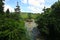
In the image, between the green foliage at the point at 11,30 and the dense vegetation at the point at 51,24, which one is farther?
the dense vegetation at the point at 51,24

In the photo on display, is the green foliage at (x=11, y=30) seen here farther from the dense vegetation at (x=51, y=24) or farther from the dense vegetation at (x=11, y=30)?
the dense vegetation at (x=51, y=24)

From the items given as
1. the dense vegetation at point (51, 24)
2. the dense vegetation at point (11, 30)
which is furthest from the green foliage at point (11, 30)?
the dense vegetation at point (51, 24)

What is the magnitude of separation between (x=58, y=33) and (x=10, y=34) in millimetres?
7103

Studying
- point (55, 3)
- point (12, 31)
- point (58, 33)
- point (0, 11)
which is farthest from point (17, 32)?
point (55, 3)

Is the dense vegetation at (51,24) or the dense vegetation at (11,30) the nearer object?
the dense vegetation at (11,30)

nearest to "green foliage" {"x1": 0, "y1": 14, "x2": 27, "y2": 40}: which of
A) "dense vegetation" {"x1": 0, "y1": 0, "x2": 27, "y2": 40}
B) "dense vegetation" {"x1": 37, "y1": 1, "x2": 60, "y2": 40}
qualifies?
"dense vegetation" {"x1": 0, "y1": 0, "x2": 27, "y2": 40}

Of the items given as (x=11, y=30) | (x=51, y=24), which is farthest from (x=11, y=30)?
(x=51, y=24)

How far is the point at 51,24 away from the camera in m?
20.5

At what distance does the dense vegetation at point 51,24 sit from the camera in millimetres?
20188

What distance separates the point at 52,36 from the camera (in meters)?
20.8

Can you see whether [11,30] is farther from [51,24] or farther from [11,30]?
[51,24]

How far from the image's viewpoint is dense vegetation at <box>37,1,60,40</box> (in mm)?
20188

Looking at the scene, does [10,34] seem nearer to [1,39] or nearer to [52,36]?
[1,39]

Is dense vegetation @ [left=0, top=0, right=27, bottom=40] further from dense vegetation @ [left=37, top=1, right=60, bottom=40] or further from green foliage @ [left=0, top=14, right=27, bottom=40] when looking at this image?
dense vegetation @ [left=37, top=1, right=60, bottom=40]
